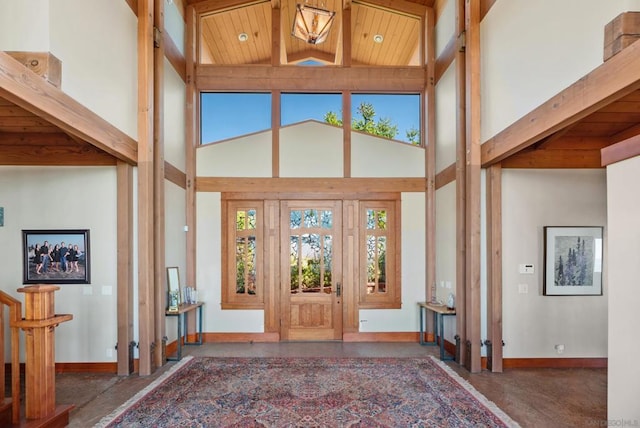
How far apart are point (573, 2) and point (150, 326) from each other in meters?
5.61

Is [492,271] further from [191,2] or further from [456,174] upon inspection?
[191,2]

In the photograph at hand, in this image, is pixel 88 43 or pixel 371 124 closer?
pixel 88 43

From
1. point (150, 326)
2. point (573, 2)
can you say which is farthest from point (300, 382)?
point (573, 2)

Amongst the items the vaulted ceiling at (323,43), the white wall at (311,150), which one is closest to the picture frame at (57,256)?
the white wall at (311,150)

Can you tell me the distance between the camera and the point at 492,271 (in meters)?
5.04

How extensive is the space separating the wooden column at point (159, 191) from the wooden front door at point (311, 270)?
6.78ft

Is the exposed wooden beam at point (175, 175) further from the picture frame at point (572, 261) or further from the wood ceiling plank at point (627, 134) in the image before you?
the wood ceiling plank at point (627, 134)

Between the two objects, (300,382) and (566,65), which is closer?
(566,65)

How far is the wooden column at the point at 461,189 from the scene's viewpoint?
527 centimetres

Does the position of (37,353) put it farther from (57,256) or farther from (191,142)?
(191,142)

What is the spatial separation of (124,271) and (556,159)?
224 inches

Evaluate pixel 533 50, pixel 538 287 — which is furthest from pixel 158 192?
pixel 538 287

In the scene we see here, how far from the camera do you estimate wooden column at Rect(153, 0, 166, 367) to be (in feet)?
17.1

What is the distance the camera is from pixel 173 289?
5922 millimetres
